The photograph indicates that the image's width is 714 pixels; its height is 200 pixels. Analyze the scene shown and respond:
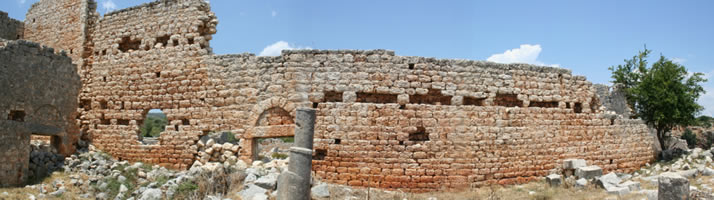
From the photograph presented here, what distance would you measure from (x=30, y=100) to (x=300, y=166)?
7.24 meters

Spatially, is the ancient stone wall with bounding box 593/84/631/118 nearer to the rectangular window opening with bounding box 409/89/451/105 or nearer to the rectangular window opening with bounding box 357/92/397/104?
the rectangular window opening with bounding box 409/89/451/105

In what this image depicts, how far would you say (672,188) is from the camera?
7.13 m

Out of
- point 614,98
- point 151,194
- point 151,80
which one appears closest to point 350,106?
point 151,194

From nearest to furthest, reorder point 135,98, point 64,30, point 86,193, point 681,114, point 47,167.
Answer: point 86,193
point 47,167
point 135,98
point 64,30
point 681,114

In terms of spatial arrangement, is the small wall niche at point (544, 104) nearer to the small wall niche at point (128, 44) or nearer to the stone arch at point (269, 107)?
the stone arch at point (269, 107)

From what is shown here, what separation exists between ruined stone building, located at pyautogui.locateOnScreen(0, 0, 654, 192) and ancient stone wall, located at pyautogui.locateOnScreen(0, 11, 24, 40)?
3.43m

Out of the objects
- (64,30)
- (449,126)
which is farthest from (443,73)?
(64,30)

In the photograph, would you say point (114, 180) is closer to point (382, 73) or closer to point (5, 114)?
point (5, 114)

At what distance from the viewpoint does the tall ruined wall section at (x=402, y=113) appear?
31.2 feet

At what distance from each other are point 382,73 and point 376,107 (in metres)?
0.75

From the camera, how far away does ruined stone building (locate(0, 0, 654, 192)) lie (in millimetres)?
9570

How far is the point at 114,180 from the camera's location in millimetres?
9836

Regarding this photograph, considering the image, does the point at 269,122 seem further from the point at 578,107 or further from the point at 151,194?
the point at 578,107

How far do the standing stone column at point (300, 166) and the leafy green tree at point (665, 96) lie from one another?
1224cm
